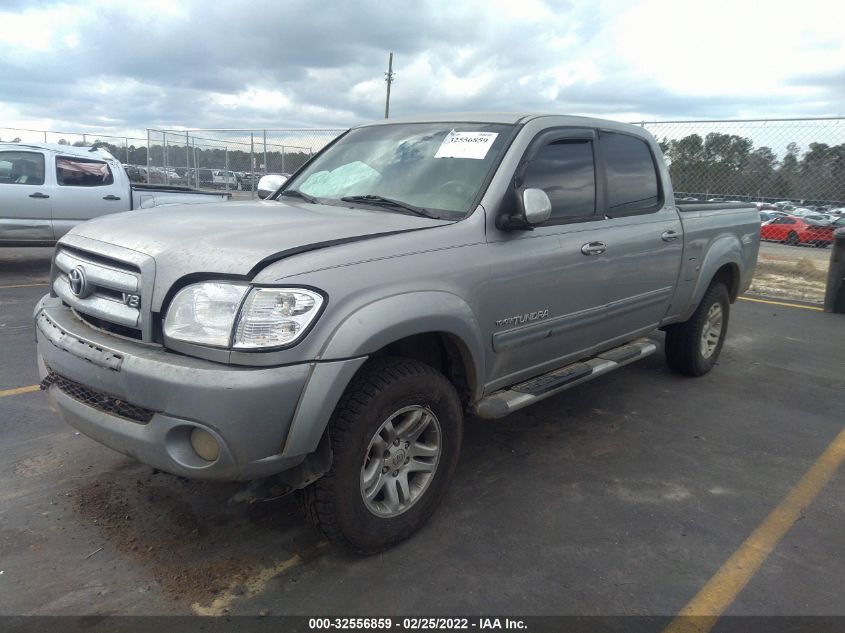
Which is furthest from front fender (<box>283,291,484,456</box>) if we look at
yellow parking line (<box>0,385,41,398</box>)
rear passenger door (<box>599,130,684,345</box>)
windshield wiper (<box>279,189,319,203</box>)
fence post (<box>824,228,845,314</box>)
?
fence post (<box>824,228,845,314</box>)

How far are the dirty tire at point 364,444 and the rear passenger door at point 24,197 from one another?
868 cm

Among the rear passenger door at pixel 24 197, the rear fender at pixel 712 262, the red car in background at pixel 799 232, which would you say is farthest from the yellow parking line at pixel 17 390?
the red car in background at pixel 799 232

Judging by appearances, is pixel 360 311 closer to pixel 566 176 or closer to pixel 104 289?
pixel 104 289

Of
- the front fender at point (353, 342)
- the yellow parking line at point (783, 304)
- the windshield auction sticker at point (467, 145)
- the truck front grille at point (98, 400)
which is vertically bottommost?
the yellow parking line at point (783, 304)

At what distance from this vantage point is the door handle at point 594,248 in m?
3.72

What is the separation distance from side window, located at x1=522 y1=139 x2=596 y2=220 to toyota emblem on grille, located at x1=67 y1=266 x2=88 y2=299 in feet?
7.19

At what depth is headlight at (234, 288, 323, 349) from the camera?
232 cm

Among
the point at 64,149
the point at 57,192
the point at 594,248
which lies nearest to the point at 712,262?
the point at 594,248

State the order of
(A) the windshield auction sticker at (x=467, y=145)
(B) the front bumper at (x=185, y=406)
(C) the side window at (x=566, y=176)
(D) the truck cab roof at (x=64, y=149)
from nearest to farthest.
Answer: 1. (B) the front bumper at (x=185, y=406)
2. (A) the windshield auction sticker at (x=467, y=145)
3. (C) the side window at (x=566, y=176)
4. (D) the truck cab roof at (x=64, y=149)

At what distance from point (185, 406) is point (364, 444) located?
0.71 meters

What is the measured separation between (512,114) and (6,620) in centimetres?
344

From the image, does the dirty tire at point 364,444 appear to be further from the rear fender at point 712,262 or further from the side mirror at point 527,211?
the rear fender at point 712,262

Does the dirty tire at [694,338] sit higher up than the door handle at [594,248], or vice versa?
the door handle at [594,248]

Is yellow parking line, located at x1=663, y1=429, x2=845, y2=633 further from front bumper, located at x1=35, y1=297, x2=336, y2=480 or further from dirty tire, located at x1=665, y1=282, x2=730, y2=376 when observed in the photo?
front bumper, located at x1=35, y1=297, x2=336, y2=480
